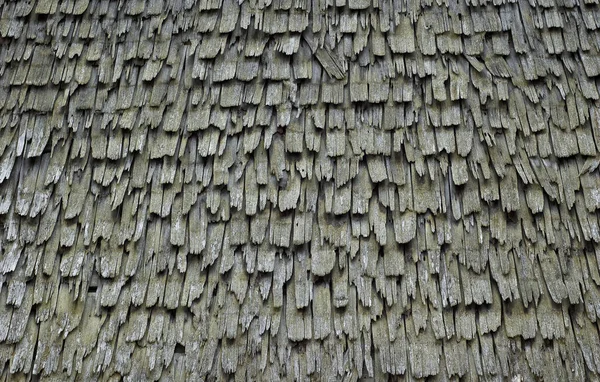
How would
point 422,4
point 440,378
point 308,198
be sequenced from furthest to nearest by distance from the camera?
1. point 422,4
2. point 308,198
3. point 440,378

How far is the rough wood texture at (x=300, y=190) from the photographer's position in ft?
6.18

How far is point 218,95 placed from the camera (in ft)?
6.96

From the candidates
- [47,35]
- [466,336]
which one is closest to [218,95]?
[47,35]

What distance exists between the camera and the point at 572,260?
1915 millimetres

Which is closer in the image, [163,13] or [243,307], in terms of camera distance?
[243,307]

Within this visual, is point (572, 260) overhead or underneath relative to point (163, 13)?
underneath

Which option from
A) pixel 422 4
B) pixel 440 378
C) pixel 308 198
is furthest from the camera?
pixel 422 4

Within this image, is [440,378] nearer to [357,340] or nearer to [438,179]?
[357,340]

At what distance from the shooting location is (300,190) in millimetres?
2010

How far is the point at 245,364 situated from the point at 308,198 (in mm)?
553

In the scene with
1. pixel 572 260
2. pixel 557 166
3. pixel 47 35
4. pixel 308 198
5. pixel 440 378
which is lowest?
pixel 440 378

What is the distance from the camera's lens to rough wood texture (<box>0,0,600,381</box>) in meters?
1.88

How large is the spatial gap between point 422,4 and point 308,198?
804 millimetres

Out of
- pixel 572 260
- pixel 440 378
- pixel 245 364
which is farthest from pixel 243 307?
pixel 572 260
